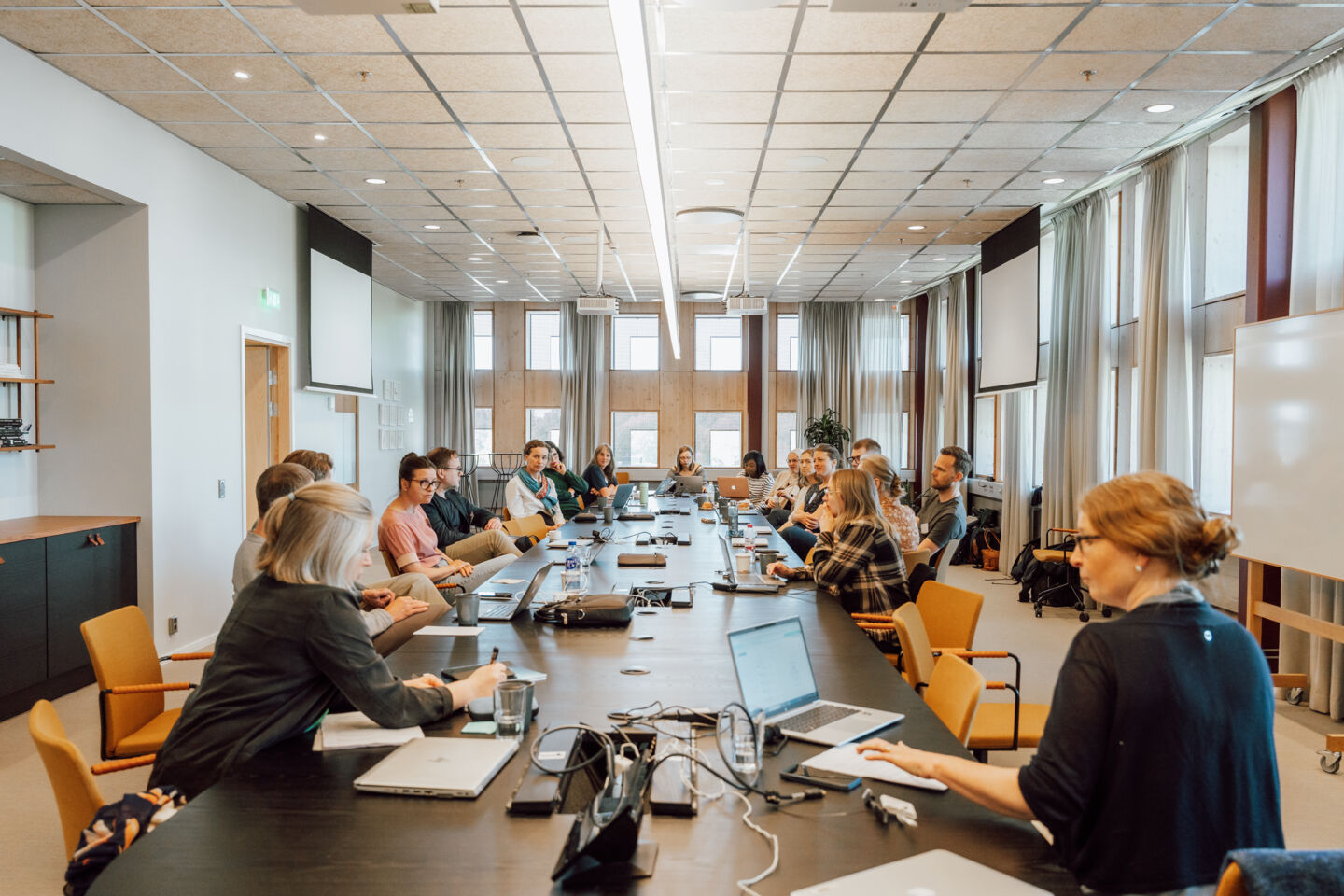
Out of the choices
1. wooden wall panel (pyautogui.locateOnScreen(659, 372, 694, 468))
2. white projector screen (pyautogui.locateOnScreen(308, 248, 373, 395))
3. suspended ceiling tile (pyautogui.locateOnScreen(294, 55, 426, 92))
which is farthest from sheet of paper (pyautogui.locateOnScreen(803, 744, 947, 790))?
wooden wall panel (pyautogui.locateOnScreen(659, 372, 694, 468))

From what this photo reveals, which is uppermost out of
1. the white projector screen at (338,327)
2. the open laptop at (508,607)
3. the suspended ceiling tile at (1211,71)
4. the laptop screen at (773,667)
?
the suspended ceiling tile at (1211,71)

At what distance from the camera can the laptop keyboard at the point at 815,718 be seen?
2119 mm

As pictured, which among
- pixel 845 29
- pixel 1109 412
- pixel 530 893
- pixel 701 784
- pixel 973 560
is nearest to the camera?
pixel 530 893

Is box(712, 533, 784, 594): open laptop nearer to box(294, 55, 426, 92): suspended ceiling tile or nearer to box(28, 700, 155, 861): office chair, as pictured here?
box(28, 700, 155, 861): office chair

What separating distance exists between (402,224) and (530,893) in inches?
320

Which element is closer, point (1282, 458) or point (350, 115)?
point (1282, 458)

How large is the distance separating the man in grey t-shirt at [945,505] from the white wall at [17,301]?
573 cm

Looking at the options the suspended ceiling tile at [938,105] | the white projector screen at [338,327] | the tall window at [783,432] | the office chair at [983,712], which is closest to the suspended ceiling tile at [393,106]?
the white projector screen at [338,327]

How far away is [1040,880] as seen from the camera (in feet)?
4.65

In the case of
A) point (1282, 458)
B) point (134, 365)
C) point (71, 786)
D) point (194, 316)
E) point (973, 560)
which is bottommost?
point (973, 560)

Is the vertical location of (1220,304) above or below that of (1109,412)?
above

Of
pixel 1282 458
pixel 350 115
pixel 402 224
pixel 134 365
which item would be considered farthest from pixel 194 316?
pixel 1282 458

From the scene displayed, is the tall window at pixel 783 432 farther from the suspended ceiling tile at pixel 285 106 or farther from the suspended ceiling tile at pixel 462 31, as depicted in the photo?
the suspended ceiling tile at pixel 462 31

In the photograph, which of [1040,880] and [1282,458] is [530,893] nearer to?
[1040,880]
